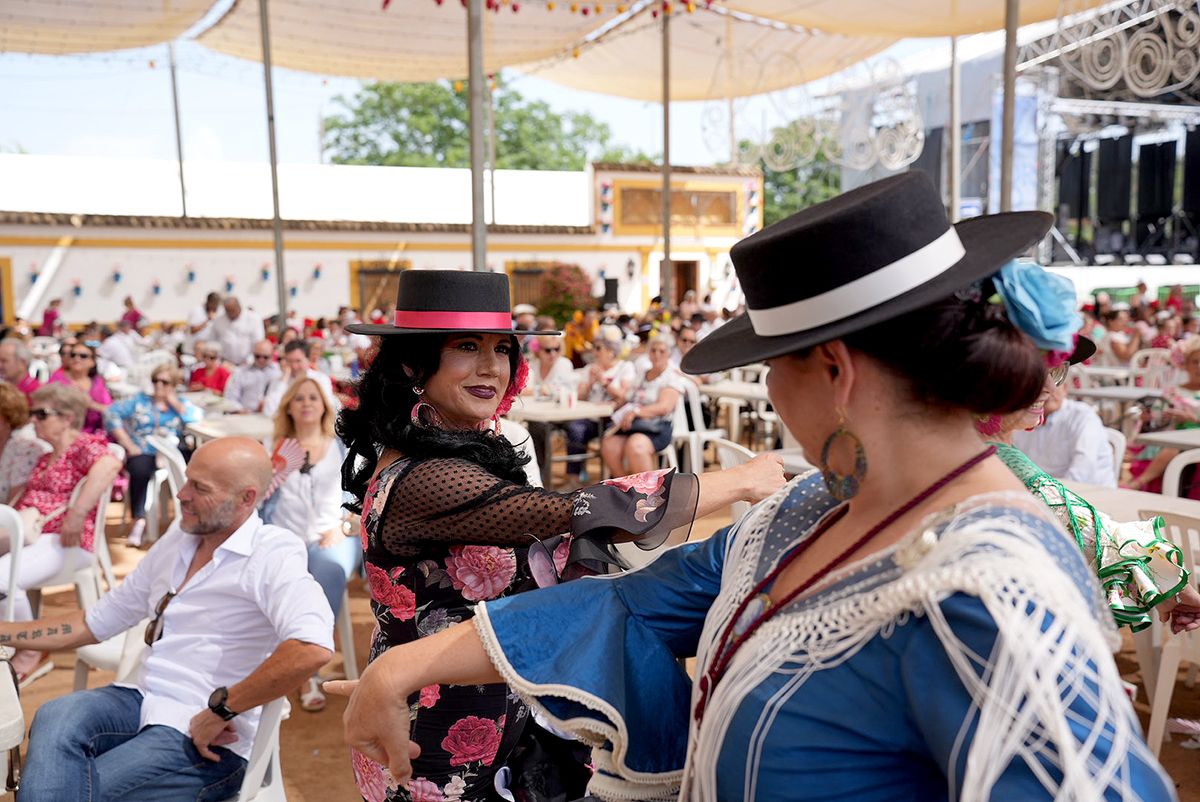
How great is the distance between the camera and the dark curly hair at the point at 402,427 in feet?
5.40

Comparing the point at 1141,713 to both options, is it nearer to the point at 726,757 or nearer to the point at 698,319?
the point at 726,757

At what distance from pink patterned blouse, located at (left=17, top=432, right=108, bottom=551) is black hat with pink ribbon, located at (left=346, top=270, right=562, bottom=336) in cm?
331

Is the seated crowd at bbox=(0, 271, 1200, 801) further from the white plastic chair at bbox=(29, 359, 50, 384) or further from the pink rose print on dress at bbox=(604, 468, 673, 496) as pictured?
the white plastic chair at bbox=(29, 359, 50, 384)

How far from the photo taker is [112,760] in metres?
2.26

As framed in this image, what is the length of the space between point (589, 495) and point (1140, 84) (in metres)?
7.91

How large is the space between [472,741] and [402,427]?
0.53 meters

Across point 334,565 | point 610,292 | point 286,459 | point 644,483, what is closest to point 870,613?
point 644,483

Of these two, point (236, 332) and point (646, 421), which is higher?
point (236, 332)

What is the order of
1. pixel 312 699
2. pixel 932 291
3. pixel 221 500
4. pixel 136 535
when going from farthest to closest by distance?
pixel 136 535
pixel 312 699
pixel 221 500
pixel 932 291

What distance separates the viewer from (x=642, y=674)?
1.09 m

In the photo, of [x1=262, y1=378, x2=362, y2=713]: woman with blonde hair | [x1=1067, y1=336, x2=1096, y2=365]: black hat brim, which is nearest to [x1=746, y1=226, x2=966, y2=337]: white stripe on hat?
[x1=1067, y1=336, x2=1096, y2=365]: black hat brim

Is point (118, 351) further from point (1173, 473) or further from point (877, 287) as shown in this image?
point (877, 287)

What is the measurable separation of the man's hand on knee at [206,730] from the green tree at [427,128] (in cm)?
3767

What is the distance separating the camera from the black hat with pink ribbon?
175 centimetres
